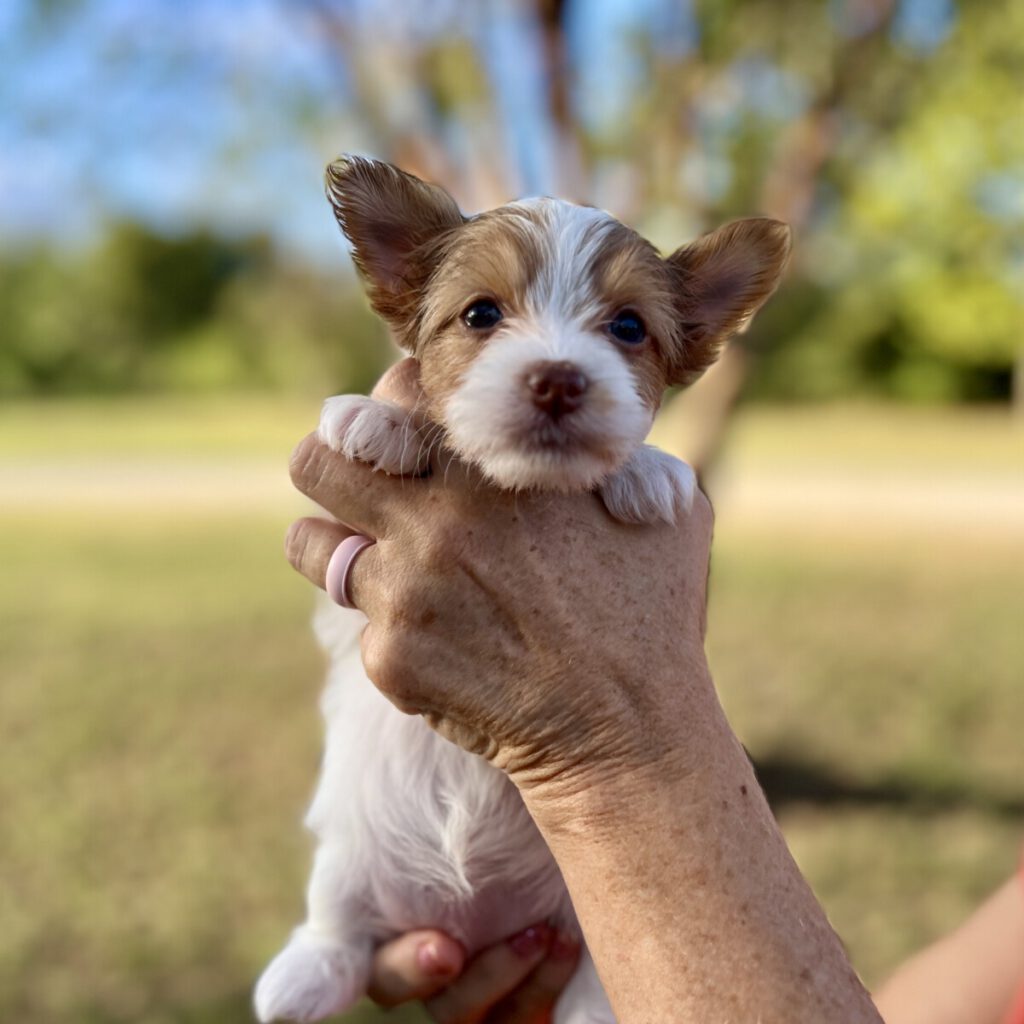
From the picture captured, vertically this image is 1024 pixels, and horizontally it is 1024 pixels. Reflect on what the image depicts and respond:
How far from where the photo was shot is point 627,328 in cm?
250

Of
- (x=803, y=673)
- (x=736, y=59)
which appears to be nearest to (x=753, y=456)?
(x=803, y=673)

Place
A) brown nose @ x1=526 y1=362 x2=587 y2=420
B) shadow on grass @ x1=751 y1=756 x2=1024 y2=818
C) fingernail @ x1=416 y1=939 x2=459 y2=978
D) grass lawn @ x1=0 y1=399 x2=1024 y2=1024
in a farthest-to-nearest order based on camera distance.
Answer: shadow on grass @ x1=751 y1=756 x2=1024 y2=818 → grass lawn @ x1=0 y1=399 x2=1024 y2=1024 → fingernail @ x1=416 y1=939 x2=459 y2=978 → brown nose @ x1=526 y1=362 x2=587 y2=420

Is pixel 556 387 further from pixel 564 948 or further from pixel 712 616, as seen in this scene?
pixel 712 616

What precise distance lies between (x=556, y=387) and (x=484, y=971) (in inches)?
62.5

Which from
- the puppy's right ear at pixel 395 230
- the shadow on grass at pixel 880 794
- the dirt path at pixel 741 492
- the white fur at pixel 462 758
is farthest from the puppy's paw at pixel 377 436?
the dirt path at pixel 741 492

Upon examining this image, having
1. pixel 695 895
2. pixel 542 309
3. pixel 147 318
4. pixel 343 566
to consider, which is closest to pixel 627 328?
pixel 542 309

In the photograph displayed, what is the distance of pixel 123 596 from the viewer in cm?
1298

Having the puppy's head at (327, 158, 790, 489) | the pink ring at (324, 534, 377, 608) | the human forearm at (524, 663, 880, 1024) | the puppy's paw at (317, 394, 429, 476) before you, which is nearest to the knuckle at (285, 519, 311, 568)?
the pink ring at (324, 534, 377, 608)

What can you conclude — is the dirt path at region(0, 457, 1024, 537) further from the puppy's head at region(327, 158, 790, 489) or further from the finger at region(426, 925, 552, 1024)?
the puppy's head at region(327, 158, 790, 489)

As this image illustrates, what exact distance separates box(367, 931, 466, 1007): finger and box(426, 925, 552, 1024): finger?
74 millimetres

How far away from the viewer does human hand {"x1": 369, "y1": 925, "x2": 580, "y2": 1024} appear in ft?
9.21

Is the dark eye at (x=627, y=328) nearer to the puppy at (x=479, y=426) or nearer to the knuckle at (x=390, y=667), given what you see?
the puppy at (x=479, y=426)

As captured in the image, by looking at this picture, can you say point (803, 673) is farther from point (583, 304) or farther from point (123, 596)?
point (583, 304)

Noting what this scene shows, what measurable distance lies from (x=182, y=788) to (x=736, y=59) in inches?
263
